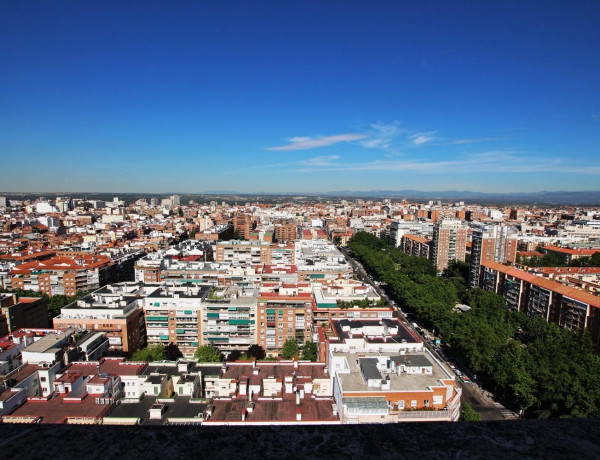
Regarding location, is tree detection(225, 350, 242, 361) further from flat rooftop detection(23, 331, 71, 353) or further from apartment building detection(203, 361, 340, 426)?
flat rooftop detection(23, 331, 71, 353)

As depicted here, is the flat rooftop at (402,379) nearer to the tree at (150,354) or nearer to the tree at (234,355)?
the tree at (234,355)

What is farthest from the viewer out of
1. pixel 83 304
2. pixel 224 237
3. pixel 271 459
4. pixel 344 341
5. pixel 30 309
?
pixel 224 237

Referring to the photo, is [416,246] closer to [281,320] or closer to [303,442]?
[281,320]

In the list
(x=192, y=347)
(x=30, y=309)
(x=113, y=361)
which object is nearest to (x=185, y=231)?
(x=30, y=309)

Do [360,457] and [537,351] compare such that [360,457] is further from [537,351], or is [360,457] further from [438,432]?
[537,351]

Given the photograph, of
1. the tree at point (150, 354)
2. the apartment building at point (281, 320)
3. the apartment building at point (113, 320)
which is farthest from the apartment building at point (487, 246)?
the apartment building at point (113, 320)

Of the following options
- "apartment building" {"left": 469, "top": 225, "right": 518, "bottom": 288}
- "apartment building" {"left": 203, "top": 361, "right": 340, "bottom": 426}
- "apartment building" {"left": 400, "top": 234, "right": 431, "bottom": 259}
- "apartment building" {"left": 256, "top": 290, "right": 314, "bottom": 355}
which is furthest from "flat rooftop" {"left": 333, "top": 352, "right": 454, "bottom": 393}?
"apartment building" {"left": 400, "top": 234, "right": 431, "bottom": 259}

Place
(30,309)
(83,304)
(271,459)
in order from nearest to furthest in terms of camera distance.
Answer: (271,459)
(83,304)
(30,309)

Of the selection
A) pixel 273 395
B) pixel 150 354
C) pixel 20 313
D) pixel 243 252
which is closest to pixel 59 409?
pixel 150 354
